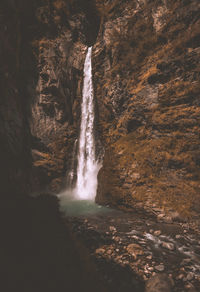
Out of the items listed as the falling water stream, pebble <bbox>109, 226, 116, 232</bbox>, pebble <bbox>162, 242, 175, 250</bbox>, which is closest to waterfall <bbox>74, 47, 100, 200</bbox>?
the falling water stream

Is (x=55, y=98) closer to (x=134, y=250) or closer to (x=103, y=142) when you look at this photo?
(x=103, y=142)

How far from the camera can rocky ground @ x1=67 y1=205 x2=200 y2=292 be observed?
3.05 metres

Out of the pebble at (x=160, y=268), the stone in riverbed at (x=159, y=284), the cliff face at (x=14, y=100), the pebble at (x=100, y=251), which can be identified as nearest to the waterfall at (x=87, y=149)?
the cliff face at (x=14, y=100)

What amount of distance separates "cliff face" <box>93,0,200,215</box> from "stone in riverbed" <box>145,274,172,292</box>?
3183 millimetres

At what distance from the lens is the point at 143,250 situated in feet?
13.3

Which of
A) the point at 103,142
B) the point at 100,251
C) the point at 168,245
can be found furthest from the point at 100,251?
the point at 103,142

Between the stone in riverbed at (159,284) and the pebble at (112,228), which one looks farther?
the pebble at (112,228)

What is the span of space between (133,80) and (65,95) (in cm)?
696

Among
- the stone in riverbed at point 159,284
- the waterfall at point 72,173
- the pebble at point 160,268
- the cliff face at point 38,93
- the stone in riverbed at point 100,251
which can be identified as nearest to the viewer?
the stone in riverbed at point 159,284

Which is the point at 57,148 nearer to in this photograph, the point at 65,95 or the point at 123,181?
the point at 65,95

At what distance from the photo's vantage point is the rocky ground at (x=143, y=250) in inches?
120

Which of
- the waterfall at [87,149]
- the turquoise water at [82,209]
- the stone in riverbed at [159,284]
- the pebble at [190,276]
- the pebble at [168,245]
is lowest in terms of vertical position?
the turquoise water at [82,209]

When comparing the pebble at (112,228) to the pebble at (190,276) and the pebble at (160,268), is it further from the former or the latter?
the pebble at (190,276)

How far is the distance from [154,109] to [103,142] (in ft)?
15.3
